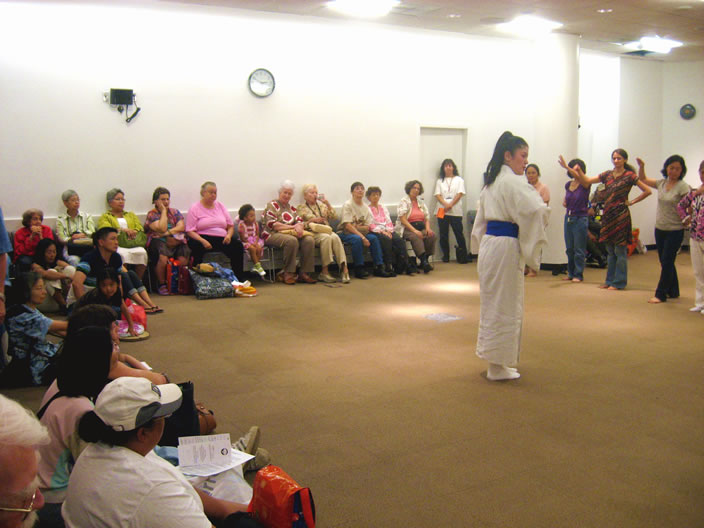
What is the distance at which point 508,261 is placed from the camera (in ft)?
14.1

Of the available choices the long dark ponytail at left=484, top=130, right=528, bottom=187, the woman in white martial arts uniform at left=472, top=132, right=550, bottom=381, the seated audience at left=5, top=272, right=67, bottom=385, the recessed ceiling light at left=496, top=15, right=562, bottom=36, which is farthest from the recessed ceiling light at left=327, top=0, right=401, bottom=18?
the seated audience at left=5, top=272, right=67, bottom=385

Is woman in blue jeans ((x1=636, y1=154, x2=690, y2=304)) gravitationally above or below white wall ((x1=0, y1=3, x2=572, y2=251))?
below

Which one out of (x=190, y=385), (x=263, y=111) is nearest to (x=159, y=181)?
(x=263, y=111)

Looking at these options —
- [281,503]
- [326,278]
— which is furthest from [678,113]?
[281,503]

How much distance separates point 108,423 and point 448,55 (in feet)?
30.6

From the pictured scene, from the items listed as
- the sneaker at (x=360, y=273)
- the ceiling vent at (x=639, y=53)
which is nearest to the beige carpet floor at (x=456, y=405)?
the sneaker at (x=360, y=273)

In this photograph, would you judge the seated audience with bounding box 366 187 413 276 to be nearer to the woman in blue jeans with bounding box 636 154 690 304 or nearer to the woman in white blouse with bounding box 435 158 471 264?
the woman in white blouse with bounding box 435 158 471 264

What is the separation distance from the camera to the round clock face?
339 inches

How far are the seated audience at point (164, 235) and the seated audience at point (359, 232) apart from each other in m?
2.22

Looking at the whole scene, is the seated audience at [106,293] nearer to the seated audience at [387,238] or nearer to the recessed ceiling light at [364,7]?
the seated audience at [387,238]

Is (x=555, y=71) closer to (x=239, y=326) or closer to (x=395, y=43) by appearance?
(x=395, y=43)

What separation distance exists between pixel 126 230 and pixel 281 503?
577 centimetres

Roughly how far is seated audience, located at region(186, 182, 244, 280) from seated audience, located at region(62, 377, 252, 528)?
20.2 ft

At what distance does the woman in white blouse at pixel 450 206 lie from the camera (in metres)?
10.1
